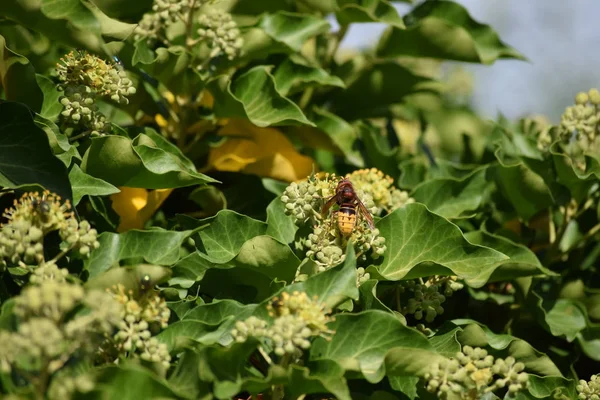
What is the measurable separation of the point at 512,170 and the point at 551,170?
0.13 m

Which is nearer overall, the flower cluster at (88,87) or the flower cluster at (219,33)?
the flower cluster at (88,87)

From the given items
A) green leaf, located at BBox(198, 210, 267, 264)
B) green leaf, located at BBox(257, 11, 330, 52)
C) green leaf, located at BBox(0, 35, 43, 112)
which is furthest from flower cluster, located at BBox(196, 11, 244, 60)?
green leaf, located at BBox(198, 210, 267, 264)

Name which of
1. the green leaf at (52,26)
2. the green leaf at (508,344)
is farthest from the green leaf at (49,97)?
the green leaf at (508,344)

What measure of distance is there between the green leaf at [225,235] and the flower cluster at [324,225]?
12cm

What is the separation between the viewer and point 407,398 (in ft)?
5.97

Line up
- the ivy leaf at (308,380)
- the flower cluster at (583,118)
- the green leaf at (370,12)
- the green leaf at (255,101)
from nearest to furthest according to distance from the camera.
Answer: the ivy leaf at (308,380), the green leaf at (255,101), the flower cluster at (583,118), the green leaf at (370,12)

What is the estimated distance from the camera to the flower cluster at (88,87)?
193cm

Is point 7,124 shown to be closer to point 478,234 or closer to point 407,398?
point 407,398

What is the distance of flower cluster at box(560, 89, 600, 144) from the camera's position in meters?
2.38

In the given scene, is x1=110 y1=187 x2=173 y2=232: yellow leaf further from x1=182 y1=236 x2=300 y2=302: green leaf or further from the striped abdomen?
the striped abdomen

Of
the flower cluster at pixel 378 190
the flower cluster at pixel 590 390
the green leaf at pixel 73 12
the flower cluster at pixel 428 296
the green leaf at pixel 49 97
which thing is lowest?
the flower cluster at pixel 590 390

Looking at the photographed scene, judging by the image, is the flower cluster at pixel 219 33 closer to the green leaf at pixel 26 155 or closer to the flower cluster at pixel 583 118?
the green leaf at pixel 26 155

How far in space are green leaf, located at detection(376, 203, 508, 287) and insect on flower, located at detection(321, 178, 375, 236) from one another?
0.10 metres

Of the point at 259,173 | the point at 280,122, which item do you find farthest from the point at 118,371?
the point at 259,173
